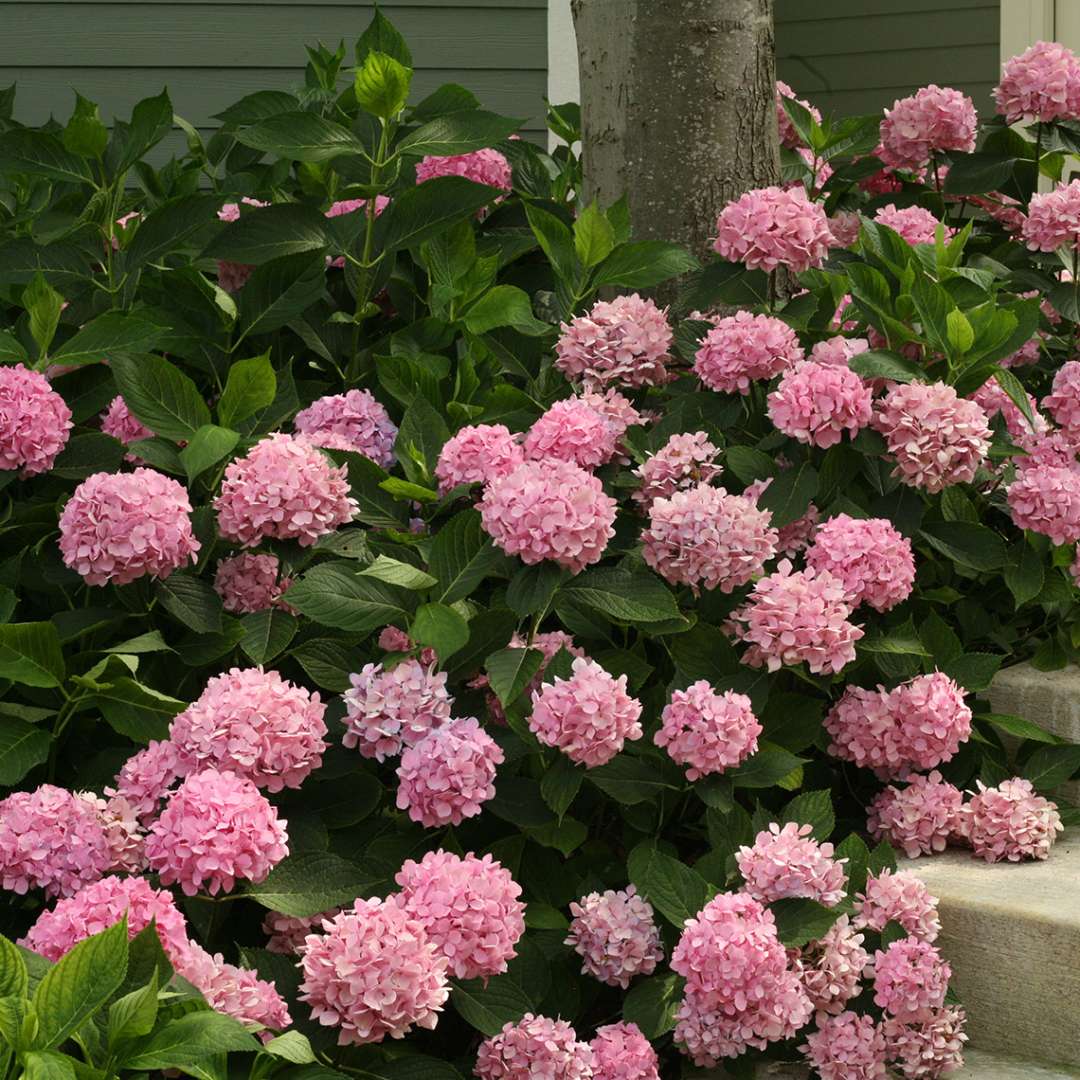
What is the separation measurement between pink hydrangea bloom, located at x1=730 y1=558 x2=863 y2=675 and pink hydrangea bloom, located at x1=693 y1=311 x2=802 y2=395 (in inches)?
13.9

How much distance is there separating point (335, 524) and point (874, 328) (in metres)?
0.76

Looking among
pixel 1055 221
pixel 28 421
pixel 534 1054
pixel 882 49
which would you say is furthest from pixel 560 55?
pixel 534 1054

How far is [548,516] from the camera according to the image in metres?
1.55

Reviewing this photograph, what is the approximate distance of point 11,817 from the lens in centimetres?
147

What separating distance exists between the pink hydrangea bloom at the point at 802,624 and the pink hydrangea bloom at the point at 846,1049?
38cm

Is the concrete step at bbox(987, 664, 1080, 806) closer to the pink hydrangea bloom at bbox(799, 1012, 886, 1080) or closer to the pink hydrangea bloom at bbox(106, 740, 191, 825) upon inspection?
the pink hydrangea bloom at bbox(799, 1012, 886, 1080)

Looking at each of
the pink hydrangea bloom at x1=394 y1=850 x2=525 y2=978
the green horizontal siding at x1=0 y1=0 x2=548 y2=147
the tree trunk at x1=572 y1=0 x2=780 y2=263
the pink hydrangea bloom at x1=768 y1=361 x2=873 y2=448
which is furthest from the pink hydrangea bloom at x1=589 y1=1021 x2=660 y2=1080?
the green horizontal siding at x1=0 y1=0 x2=548 y2=147

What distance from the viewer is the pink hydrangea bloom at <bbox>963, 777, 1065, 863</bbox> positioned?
1838mm

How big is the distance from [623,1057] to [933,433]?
799 mm

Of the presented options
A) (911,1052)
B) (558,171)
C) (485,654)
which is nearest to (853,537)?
(485,654)

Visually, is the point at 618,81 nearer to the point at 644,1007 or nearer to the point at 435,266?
the point at 435,266

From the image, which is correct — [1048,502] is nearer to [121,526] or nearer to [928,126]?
[928,126]

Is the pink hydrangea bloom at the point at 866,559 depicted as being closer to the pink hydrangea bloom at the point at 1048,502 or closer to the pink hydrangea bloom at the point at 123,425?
the pink hydrangea bloom at the point at 1048,502

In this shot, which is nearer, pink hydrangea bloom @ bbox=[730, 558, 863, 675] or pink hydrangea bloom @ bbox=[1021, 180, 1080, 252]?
pink hydrangea bloom @ bbox=[730, 558, 863, 675]
